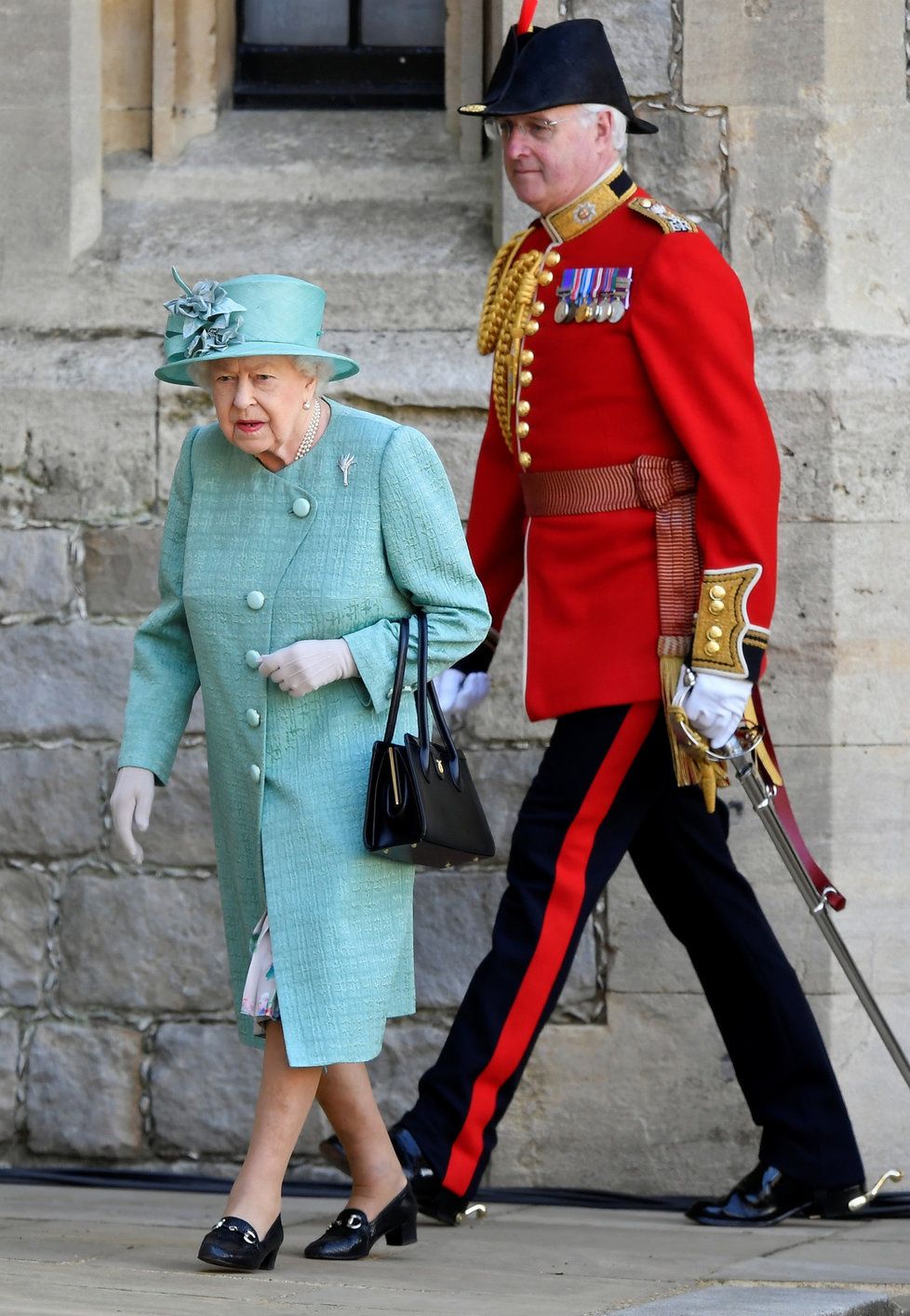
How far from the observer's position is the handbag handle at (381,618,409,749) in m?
3.17

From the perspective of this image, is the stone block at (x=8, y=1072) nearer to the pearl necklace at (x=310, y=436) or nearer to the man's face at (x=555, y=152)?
the pearl necklace at (x=310, y=436)

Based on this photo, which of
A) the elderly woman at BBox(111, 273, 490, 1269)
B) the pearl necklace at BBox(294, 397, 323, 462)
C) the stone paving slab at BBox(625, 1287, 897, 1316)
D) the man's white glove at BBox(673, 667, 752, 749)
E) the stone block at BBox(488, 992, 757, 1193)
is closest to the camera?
the stone paving slab at BBox(625, 1287, 897, 1316)

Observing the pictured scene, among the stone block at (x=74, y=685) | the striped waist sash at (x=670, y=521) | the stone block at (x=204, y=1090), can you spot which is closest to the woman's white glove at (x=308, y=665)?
the striped waist sash at (x=670, y=521)

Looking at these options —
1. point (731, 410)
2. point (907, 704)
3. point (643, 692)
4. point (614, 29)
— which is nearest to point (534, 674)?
point (643, 692)

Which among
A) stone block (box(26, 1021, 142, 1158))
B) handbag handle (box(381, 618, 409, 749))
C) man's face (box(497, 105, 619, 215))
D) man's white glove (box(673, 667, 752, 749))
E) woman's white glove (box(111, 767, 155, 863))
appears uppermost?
man's face (box(497, 105, 619, 215))

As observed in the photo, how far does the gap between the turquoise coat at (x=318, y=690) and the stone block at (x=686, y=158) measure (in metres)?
1.30

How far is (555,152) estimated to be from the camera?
3.69m

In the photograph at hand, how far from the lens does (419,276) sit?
4.47 meters

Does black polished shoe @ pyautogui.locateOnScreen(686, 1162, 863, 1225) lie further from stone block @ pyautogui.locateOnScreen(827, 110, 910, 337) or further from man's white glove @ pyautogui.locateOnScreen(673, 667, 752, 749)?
stone block @ pyautogui.locateOnScreen(827, 110, 910, 337)

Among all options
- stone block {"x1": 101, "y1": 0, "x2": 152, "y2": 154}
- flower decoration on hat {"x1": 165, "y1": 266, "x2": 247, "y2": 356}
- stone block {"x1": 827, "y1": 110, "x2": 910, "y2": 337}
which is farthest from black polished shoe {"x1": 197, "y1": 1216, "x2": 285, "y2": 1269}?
stone block {"x1": 101, "y1": 0, "x2": 152, "y2": 154}

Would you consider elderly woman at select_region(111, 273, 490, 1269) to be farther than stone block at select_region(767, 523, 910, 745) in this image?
No

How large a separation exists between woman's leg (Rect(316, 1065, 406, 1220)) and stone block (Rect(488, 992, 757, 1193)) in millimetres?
974

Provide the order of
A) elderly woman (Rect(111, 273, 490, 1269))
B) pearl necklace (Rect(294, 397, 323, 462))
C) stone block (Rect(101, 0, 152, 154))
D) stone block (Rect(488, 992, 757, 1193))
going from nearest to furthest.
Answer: elderly woman (Rect(111, 273, 490, 1269)), pearl necklace (Rect(294, 397, 323, 462)), stone block (Rect(488, 992, 757, 1193)), stone block (Rect(101, 0, 152, 154))

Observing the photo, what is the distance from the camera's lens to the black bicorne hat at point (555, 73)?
12.0 feet
